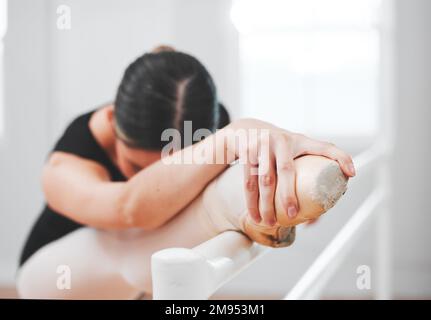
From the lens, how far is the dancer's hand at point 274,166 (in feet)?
0.91

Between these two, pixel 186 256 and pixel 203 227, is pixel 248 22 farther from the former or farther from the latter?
pixel 186 256

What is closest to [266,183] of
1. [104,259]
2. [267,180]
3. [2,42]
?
[267,180]

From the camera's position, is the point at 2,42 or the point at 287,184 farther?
the point at 2,42

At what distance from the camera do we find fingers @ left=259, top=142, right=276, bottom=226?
11.3 inches

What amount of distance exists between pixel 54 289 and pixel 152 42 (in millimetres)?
246

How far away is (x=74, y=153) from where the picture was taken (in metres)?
0.48

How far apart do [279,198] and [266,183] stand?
0.03 ft

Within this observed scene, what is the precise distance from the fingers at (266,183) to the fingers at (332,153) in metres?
0.02

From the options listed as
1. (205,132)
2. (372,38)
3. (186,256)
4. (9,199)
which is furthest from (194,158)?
A: (372,38)

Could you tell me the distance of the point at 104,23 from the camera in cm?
53

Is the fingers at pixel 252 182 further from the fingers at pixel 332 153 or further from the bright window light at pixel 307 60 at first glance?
the bright window light at pixel 307 60

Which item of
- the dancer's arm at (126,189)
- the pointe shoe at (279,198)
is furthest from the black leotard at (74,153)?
the pointe shoe at (279,198)

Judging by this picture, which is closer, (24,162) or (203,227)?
(203,227)

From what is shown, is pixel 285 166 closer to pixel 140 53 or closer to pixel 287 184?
pixel 287 184
